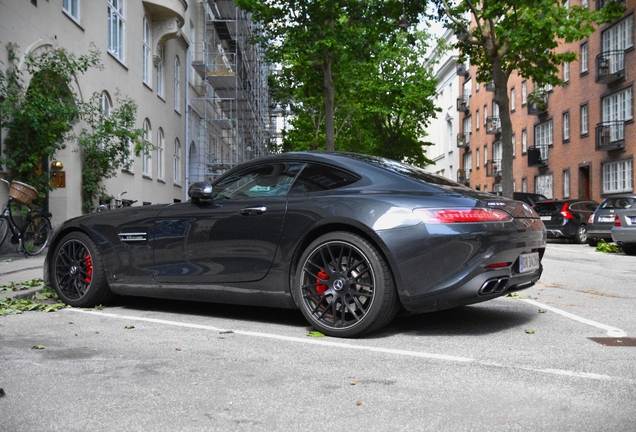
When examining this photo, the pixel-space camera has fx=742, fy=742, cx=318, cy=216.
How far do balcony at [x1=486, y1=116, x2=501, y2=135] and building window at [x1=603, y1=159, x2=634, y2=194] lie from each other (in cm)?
1752

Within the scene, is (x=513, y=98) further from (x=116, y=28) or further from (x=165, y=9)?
(x=116, y=28)

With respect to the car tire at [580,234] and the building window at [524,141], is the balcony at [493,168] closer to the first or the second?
the building window at [524,141]

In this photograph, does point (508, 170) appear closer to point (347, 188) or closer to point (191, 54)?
point (191, 54)

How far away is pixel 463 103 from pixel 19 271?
5531 centimetres

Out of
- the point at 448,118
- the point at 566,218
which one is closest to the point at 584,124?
the point at 566,218

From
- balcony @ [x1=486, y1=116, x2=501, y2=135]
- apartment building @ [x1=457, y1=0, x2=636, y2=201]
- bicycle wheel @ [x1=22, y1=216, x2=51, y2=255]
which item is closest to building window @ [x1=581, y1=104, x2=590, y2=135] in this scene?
apartment building @ [x1=457, y1=0, x2=636, y2=201]

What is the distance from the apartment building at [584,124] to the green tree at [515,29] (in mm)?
6018

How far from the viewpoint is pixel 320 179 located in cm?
567

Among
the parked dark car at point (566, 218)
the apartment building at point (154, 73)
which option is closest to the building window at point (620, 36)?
the parked dark car at point (566, 218)

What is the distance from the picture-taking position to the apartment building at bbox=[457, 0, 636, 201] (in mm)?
32375

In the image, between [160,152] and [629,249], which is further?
[160,152]

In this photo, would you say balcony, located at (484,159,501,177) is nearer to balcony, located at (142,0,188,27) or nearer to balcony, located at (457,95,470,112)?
balcony, located at (457,95,470,112)

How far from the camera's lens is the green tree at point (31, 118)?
13773 millimetres

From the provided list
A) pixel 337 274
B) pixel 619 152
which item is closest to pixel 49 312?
pixel 337 274
